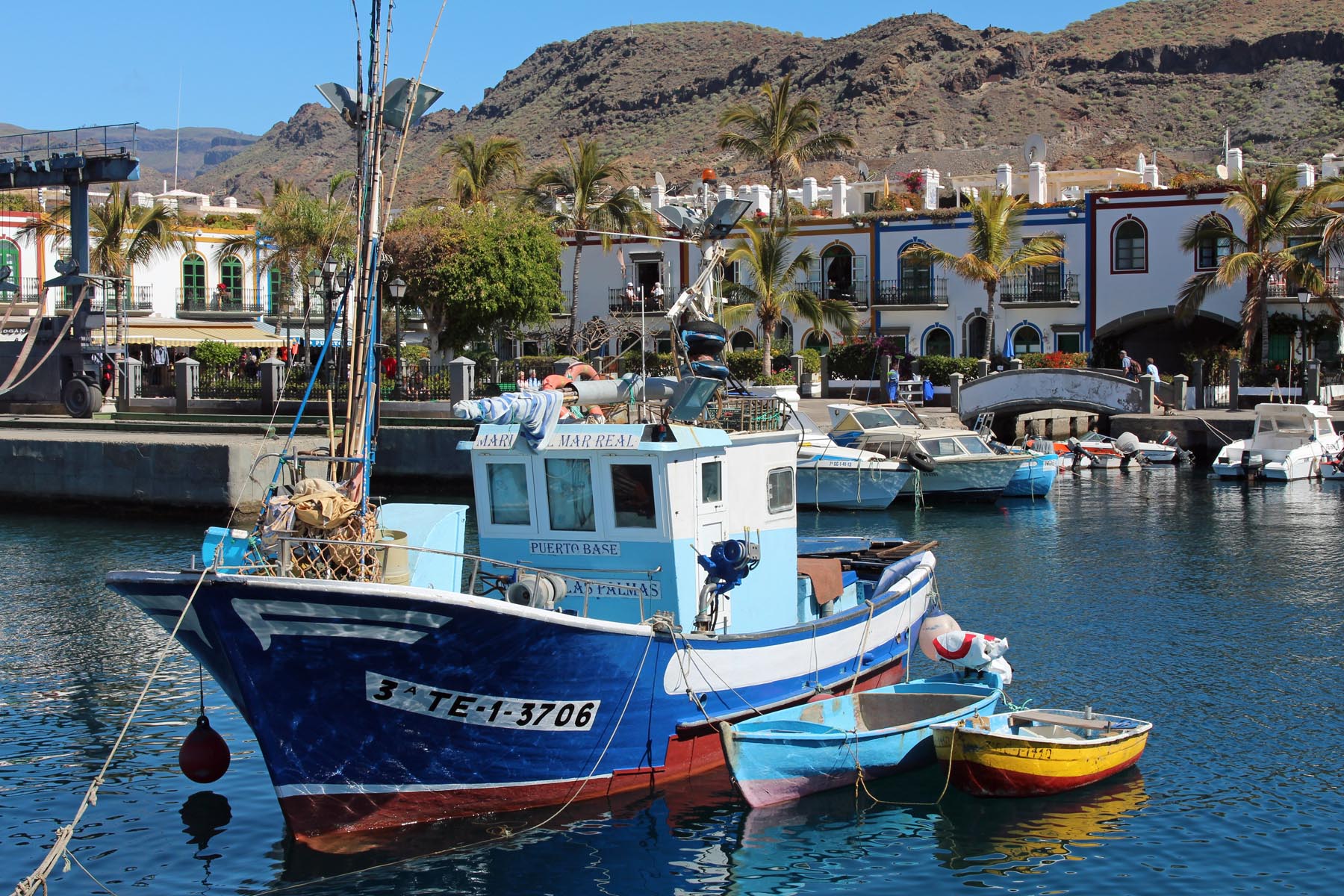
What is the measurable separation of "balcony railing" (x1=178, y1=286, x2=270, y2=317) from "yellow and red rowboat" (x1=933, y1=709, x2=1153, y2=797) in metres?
53.8

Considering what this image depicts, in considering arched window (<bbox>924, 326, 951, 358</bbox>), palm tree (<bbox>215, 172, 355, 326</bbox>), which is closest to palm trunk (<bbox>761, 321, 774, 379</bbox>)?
arched window (<bbox>924, 326, 951, 358</bbox>)

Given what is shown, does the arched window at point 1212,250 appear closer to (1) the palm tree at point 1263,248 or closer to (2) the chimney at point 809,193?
(1) the palm tree at point 1263,248

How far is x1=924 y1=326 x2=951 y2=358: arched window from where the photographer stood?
54750mm

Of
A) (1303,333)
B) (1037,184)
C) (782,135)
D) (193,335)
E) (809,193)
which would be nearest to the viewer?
(1303,333)

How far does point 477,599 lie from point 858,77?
139m

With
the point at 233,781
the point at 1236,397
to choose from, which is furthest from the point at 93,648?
the point at 1236,397

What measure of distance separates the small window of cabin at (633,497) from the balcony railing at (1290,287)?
40127 millimetres

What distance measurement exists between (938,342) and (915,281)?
2641mm

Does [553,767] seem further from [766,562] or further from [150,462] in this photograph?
[150,462]

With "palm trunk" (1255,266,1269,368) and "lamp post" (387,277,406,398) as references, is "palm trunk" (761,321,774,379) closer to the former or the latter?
"lamp post" (387,277,406,398)

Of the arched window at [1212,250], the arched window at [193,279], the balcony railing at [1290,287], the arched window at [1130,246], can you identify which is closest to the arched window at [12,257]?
the arched window at [193,279]

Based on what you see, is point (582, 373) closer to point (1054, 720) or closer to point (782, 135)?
point (1054, 720)

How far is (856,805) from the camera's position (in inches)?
548

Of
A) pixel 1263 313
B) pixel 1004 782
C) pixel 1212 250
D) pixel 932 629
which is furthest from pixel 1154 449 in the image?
pixel 1004 782
